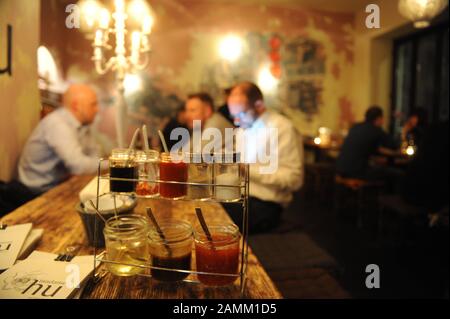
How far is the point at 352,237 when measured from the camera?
3631 millimetres

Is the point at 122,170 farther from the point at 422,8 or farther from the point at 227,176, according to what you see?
the point at 422,8

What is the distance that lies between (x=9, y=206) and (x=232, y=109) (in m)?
1.37

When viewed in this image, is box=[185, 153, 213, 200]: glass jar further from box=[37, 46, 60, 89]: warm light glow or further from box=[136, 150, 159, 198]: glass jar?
box=[37, 46, 60, 89]: warm light glow

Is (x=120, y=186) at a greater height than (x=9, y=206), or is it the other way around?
(x=120, y=186)

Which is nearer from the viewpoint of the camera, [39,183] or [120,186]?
[120,186]

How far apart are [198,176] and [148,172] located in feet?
0.45

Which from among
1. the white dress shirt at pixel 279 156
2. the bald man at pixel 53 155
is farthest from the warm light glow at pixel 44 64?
the white dress shirt at pixel 279 156

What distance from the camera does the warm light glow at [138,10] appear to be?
2424 mm

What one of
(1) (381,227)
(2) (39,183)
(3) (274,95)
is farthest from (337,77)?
(2) (39,183)

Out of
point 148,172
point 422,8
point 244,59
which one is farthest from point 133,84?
point 148,172

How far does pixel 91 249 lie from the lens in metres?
1.08

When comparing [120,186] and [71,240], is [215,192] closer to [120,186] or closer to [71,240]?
[120,186]

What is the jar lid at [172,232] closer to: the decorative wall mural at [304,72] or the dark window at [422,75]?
the dark window at [422,75]

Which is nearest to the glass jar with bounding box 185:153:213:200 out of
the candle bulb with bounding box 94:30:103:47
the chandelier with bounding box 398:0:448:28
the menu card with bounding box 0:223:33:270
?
the menu card with bounding box 0:223:33:270
